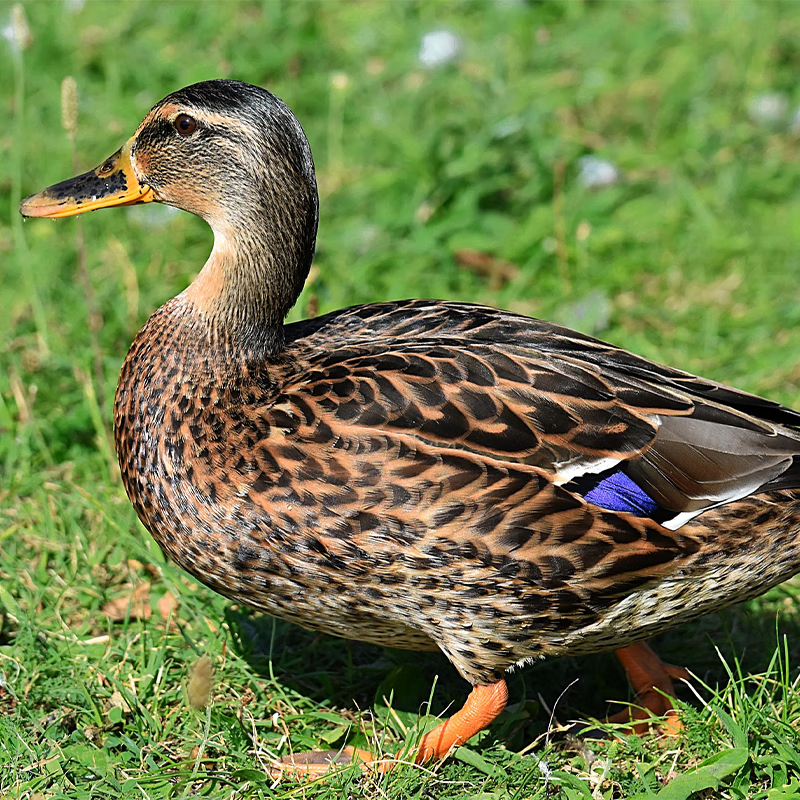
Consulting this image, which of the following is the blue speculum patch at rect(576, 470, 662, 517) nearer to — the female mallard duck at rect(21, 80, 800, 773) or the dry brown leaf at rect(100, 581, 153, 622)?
the female mallard duck at rect(21, 80, 800, 773)

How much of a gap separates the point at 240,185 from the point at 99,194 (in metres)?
0.46

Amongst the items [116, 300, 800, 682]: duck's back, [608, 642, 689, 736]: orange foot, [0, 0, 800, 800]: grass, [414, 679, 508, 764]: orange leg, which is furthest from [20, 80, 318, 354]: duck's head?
[608, 642, 689, 736]: orange foot

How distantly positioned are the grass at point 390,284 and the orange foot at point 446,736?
6 centimetres

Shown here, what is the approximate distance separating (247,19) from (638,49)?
2.20m

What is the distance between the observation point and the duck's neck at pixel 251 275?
126 inches

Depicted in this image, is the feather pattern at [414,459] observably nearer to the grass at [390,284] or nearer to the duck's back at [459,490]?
the duck's back at [459,490]

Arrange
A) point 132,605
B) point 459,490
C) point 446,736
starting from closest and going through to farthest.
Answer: point 459,490 → point 446,736 → point 132,605

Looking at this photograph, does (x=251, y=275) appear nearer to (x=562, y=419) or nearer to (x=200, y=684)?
(x=562, y=419)

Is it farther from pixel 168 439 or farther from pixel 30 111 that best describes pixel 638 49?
pixel 168 439

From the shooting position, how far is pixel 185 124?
3217 millimetres

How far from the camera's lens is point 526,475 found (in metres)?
2.88

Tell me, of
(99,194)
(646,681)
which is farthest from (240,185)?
(646,681)

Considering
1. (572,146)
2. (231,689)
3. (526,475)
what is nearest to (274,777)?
(231,689)

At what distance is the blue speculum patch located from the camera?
9.60 feet
